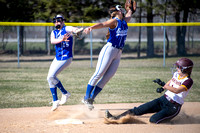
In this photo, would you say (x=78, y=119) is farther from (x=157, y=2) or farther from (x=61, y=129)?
(x=157, y=2)

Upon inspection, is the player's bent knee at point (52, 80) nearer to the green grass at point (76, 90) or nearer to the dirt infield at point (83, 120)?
the dirt infield at point (83, 120)

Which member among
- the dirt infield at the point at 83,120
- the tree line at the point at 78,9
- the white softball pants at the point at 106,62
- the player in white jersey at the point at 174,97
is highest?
the tree line at the point at 78,9

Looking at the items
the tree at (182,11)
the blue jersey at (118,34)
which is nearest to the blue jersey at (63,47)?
the blue jersey at (118,34)

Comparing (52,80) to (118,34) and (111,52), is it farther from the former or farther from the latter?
(118,34)

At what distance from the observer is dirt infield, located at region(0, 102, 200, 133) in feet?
14.8

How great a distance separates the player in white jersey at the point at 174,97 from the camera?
4.75m

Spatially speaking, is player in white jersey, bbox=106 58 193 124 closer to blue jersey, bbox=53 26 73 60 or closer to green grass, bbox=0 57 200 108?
blue jersey, bbox=53 26 73 60

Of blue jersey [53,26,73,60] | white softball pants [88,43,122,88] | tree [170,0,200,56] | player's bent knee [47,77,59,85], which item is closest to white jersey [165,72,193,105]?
white softball pants [88,43,122,88]

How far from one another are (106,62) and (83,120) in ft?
4.06

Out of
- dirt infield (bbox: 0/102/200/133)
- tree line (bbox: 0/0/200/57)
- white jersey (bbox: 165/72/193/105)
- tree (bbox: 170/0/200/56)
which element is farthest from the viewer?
tree line (bbox: 0/0/200/57)

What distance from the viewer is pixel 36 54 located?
1817 centimetres

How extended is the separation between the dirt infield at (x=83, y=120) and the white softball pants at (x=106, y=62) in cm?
84

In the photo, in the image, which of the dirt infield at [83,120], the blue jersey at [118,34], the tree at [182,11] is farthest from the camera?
the tree at [182,11]

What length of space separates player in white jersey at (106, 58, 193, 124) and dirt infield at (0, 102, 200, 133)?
20 cm
